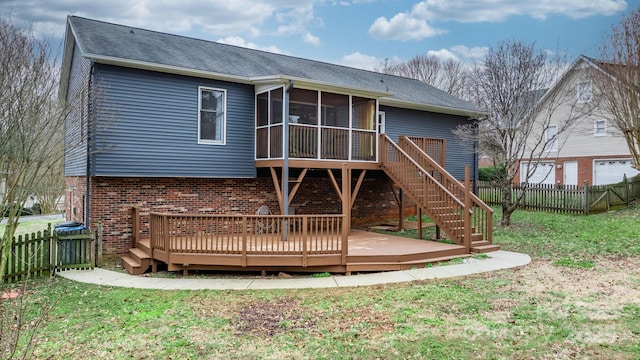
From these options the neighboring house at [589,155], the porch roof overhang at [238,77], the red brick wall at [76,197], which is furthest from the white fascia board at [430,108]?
the red brick wall at [76,197]

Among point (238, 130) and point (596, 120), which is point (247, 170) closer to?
point (238, 130)

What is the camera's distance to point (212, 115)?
12.1m

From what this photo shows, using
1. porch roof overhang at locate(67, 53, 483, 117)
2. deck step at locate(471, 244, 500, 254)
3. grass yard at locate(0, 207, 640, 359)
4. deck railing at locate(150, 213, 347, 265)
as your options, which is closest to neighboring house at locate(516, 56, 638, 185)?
deck step at locate(471, 244, 500, 254)

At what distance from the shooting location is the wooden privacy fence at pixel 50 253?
875 cm

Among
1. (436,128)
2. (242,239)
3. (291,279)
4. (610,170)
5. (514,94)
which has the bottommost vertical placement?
(291,279)

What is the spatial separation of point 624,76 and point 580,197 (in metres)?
5.45

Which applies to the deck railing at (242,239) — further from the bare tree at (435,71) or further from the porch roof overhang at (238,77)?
the bare tree at (435,71)

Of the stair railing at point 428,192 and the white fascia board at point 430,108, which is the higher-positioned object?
the white fascia board at point 430,108

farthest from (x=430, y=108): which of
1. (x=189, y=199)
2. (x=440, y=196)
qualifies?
(x=189, y=199)

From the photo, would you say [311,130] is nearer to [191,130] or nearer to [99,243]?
[191,130]

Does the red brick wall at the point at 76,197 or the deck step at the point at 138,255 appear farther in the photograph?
the red brick wall at the point at 76,197

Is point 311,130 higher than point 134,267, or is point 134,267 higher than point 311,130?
point 311,130

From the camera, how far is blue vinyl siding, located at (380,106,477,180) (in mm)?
15875

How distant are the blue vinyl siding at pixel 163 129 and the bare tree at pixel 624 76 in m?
15.5
